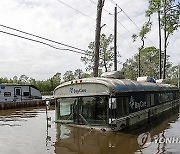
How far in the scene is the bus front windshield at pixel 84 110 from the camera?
43.8 feet

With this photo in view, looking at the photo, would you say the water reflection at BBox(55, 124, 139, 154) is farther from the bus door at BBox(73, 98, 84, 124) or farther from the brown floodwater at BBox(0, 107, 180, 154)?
the bus door at BBox(73, 98, 84, 124)

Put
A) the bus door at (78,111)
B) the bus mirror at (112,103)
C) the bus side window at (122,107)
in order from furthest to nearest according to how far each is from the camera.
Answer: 1. the bus door at (78,111)
2. the bus side window at (122,107)
3. the bus mirror at (112,103)

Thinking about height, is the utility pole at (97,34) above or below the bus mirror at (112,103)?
above

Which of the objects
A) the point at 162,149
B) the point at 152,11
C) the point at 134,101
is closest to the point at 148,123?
the point at 134,101

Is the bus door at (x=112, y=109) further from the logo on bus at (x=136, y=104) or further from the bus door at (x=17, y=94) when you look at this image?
the bus door at (x=17, y=94)

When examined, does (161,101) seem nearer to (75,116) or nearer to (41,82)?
(75,116)

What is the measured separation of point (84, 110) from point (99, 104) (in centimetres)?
96

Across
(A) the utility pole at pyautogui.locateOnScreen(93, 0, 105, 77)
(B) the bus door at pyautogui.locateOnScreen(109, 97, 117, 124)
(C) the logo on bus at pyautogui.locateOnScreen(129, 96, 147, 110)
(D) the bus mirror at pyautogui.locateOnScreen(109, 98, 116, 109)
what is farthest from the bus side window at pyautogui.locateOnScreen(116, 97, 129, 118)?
(A) the utility pole at pyautogui.locateOnScreen(93, 0, 105, 77)

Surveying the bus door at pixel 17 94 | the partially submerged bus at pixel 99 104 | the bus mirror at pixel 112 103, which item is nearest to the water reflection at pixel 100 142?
the partially submerged bus at pixel 99 104

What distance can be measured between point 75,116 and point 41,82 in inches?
2675

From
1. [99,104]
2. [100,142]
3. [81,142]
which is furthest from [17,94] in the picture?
[100,142]

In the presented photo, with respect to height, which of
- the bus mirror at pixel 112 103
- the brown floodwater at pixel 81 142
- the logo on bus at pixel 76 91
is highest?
the logo on bus at pixel 76 91

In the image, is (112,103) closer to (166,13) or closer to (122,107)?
(122,107)

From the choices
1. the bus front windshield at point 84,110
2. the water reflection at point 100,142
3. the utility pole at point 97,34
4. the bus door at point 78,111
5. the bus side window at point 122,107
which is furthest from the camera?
the utility pole at point 97,34
